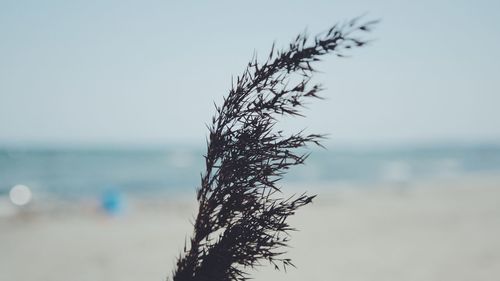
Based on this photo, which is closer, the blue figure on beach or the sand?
the sand

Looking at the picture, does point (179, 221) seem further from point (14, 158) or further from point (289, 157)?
point (14, 158)

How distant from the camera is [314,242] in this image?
13.6m

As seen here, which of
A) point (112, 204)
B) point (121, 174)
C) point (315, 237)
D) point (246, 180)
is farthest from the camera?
point (121, 174)

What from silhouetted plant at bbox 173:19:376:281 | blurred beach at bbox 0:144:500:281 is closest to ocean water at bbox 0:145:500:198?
blurred beach at bbox 0:144:500:281

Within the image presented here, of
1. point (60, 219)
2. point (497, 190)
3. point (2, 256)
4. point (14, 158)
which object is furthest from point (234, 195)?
point (14, 158)

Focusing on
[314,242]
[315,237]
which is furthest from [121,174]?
[314,242]

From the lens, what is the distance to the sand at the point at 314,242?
10484 millimetres

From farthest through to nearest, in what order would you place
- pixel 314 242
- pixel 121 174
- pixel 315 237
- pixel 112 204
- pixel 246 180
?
pixel 121 174 < pixel 112 204 < pixel 315 237 < pixel 314 242 < pixel 246 180

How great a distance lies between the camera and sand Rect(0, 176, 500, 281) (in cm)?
1048

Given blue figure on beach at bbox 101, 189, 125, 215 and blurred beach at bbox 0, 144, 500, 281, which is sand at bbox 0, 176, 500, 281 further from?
blue figure on beach at bbox 101, 189, 125, 215

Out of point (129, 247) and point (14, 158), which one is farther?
point (14, 158)

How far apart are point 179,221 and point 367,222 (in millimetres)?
6621

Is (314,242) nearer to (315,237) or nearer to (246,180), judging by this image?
(315,237)

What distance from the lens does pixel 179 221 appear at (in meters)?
17.8
